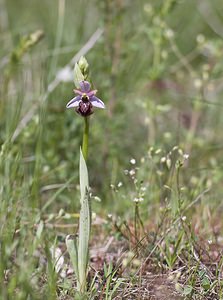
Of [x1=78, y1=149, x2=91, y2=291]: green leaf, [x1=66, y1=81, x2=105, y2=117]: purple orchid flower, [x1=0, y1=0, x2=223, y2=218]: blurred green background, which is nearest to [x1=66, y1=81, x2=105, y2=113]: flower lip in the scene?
[x1=66, y1=81, x2=105, y2=117]: purple orchid flower

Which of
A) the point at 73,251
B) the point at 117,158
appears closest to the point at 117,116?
the point at 117,158

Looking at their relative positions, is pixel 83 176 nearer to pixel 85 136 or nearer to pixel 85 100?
pixel 85 136

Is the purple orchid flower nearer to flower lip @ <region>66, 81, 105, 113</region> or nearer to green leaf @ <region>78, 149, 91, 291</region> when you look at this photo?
flower lip @ <region>66, 81, 105, 113</region>

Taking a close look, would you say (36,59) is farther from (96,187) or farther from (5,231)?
(5,231)

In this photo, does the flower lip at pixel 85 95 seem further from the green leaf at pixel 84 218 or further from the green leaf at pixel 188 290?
the green leaf at pixel 188 290

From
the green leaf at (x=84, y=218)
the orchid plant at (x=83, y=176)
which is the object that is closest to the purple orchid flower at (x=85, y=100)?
the orchid plant at (x=83, y=176)

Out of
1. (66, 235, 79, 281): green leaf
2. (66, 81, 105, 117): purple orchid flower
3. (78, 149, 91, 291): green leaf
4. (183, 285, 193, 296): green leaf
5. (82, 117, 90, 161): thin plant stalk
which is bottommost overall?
(183, 285, 193, 296): green leaf

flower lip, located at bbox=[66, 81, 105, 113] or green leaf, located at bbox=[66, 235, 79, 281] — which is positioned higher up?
flower lip, located at bbox=[66, 81, 105, 113]
